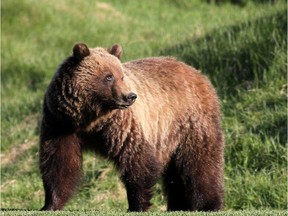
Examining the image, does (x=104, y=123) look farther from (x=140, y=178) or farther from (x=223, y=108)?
(x=223, y=108)

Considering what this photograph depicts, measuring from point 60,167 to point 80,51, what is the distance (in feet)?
3.68

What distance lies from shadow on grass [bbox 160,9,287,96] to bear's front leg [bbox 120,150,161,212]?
5.63m

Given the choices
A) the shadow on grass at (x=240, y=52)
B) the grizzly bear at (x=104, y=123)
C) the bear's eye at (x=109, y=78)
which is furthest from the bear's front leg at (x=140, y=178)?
the shadow on grass at (x=240, y=52)

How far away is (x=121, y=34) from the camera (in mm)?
22844

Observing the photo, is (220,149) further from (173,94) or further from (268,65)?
(268,65)

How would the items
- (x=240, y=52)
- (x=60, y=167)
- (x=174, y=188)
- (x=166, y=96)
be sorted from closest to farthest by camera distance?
1. (x=60, y=167)
2. (x=166, y=96)
3. (x=174, y=188)
4. (x=240, y=52)

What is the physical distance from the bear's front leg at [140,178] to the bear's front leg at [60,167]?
47 cm

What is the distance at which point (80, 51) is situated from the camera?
26.5 ft

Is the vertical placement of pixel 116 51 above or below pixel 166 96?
above

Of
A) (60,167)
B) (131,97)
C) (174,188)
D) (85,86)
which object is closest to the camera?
(131,97)

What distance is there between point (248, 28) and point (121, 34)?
27.4 ft

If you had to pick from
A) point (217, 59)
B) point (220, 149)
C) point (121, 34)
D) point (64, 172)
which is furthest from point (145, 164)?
point (121, 34)

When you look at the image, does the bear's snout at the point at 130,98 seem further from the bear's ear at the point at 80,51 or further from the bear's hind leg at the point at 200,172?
the bear's hind leg at the point at 200,172

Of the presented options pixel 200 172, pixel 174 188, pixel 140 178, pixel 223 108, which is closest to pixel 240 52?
pixel 223 108
